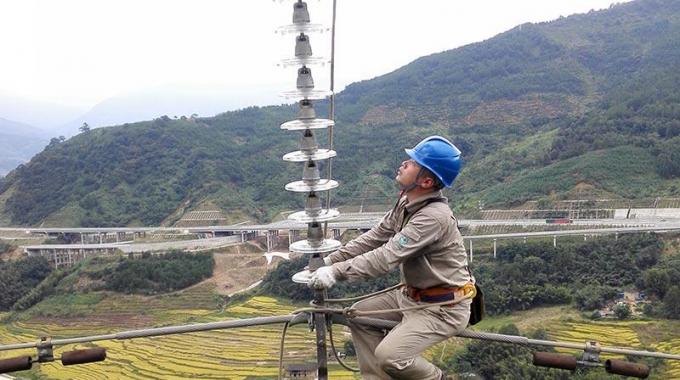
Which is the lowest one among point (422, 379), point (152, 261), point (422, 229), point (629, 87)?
point (152, 261)

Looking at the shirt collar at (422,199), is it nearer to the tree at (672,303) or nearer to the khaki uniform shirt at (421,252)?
the khaki uniform shirt at (421,252)

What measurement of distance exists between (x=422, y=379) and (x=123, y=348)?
2345 cm

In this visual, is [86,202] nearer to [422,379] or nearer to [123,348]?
[123,348]

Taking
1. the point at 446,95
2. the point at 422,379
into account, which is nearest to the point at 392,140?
the point at 446,95

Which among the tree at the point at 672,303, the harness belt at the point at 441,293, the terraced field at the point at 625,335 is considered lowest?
the terraced field at the point at 625,335

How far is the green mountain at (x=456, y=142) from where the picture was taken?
118ft

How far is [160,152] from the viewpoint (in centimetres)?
4897

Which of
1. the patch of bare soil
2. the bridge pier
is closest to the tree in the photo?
the patch of bare soil

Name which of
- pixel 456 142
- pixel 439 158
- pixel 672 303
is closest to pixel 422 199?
pixel 439 158

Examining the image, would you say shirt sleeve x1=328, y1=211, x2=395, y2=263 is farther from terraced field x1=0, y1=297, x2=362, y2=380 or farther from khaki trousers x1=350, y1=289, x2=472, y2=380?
terraced field x1=0, y1=297, x2=362, y2=380

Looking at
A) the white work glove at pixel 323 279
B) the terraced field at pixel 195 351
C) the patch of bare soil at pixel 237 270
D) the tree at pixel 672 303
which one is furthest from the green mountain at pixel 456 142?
the white work glove at pixel 323 279

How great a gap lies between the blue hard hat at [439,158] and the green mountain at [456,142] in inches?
1264

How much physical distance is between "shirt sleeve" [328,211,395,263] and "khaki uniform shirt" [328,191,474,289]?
7 centimetres

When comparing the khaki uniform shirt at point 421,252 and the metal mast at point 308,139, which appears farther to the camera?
the metal mast at point 308,139
